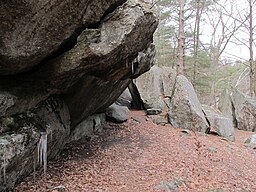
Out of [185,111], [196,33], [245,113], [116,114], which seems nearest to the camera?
[116,114]

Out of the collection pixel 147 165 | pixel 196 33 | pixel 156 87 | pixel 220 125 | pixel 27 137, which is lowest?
pixel 147 165

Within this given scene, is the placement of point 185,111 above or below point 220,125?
above

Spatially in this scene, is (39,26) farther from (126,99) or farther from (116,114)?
(126,99)

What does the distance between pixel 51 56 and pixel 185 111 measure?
716 centimetres

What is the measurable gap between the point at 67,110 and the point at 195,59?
12.5m

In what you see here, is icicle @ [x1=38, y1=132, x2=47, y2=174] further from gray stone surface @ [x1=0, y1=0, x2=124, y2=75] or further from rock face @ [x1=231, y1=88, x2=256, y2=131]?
rock face @ [x1=231, y1=88, x2=256, y2=131]

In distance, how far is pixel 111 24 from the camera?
5023mm

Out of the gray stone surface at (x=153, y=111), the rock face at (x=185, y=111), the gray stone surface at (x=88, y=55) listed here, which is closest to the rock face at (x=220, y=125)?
the rock face at (x=185, y=111)

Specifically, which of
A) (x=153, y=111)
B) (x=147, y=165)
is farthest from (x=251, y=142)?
(x=147, y=165)

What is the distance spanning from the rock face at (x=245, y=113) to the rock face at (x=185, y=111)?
4759mm

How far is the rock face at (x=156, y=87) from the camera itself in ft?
42.0

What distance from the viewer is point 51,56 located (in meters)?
5.10

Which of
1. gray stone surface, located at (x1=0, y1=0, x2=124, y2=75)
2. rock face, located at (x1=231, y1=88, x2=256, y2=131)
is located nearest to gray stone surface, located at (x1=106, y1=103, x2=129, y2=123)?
gray stone surface, located at (x1=0, y1=0, x2=124, y2=75)

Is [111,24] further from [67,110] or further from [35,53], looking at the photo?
[67,110]
